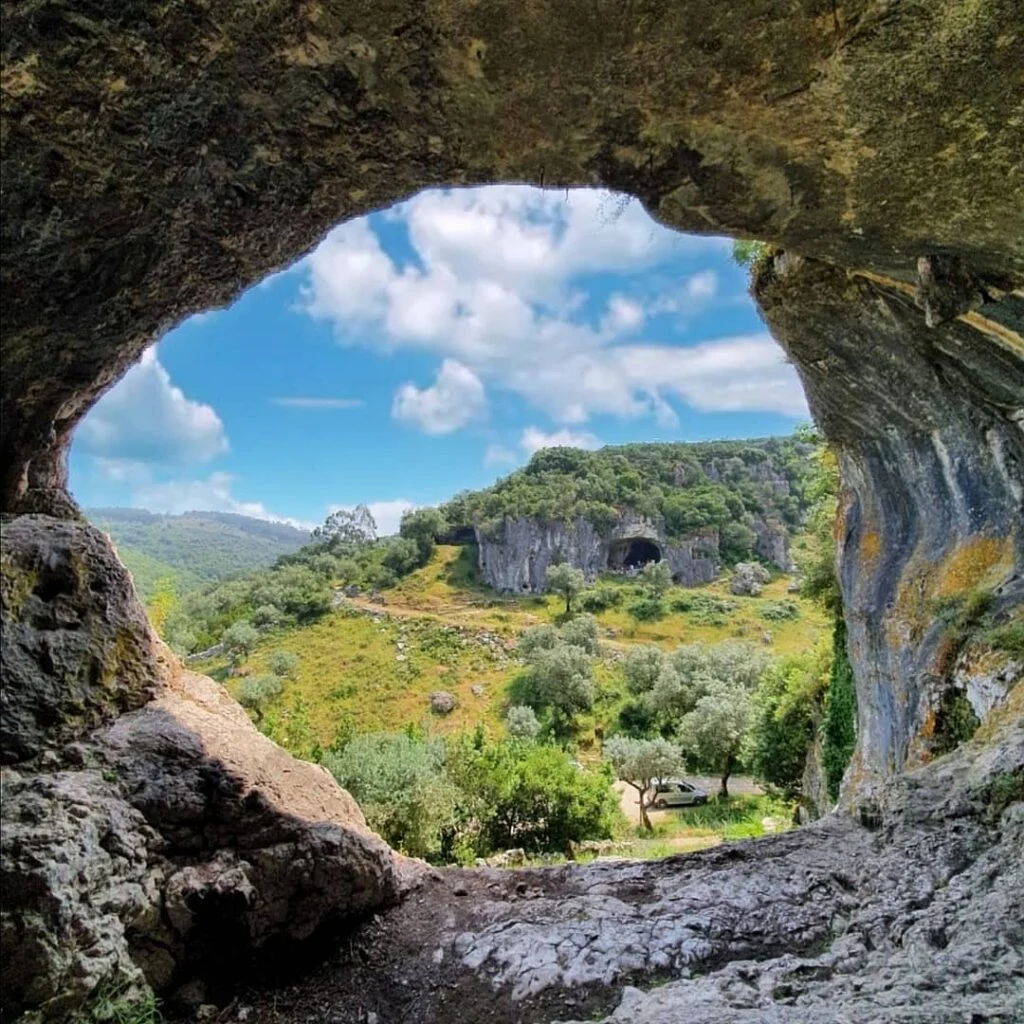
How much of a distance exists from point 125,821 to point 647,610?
8410 cm

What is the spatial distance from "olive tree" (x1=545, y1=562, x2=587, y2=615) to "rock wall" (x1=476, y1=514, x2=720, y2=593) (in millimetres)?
4689

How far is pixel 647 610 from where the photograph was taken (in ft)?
282

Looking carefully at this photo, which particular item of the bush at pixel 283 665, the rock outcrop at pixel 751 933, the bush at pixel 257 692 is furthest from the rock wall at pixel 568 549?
the rock outcrop at pixel 751 933

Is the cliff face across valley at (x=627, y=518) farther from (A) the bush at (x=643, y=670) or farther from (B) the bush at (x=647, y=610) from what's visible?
(A) the bush at (x=643, y=670)

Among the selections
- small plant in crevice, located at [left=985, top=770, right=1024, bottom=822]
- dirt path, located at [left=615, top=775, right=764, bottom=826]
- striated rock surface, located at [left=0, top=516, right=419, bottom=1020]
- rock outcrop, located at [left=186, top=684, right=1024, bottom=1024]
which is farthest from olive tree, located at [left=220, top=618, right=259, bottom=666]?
small plant in crevice, located at [left=985, top=770, right=1024, bottom=822]

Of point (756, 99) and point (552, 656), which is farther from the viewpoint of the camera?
point (552, 656)

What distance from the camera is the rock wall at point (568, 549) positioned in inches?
4023

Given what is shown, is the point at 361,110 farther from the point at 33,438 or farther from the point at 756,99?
the point at 33,438

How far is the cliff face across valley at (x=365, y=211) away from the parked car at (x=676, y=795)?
38810 mm

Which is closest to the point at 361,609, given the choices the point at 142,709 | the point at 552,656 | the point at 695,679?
the point at 552,656

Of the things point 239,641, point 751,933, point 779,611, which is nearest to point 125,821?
point 751,933

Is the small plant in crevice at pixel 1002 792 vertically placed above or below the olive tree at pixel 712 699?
above

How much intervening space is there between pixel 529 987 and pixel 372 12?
670 centimetres

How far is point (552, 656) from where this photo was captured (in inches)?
2411
